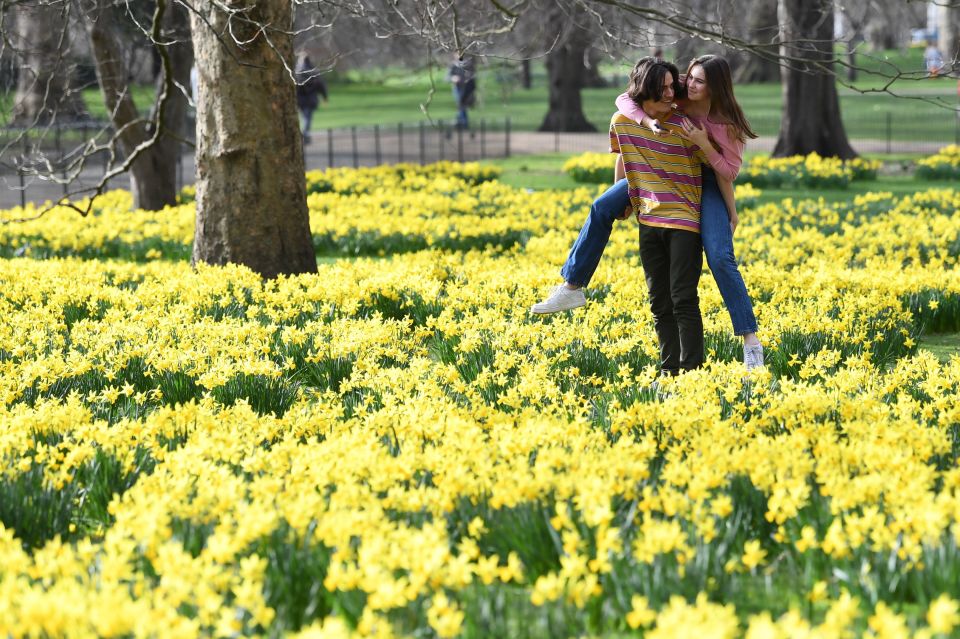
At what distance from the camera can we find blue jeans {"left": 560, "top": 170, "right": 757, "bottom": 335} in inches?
214

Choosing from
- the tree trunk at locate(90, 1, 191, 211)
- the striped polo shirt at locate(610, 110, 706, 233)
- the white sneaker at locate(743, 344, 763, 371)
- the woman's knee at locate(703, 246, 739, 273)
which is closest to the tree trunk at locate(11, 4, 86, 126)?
the tree trunk at locate(90, 1, 191, 211)

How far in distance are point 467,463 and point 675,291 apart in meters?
1.89

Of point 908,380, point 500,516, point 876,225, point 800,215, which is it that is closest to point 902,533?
point 500,516

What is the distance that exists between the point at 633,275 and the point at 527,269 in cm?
111

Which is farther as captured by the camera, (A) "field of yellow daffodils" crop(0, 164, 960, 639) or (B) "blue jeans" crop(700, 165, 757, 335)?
(B) "blue jeans" crop(700, 165, 757, 335)

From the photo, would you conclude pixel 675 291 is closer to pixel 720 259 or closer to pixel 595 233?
pixel 720 259

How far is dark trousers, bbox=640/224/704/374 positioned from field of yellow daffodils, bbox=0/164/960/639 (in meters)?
0.21

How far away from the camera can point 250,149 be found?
8.65 meters

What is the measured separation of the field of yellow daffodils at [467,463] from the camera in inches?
117

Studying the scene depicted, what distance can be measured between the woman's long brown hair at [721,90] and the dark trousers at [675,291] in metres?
0.56

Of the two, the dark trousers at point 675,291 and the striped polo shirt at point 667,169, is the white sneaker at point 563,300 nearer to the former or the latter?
the dark trousers at point 675,291

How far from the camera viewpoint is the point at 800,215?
41.5ft

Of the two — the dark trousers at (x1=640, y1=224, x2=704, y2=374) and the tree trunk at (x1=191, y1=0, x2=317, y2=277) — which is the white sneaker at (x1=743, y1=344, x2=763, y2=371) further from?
the tree trunk at (x1=191, y1=0, x2=317, y2=277)

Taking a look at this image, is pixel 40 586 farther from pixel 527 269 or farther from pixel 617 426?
pixel 527 269
